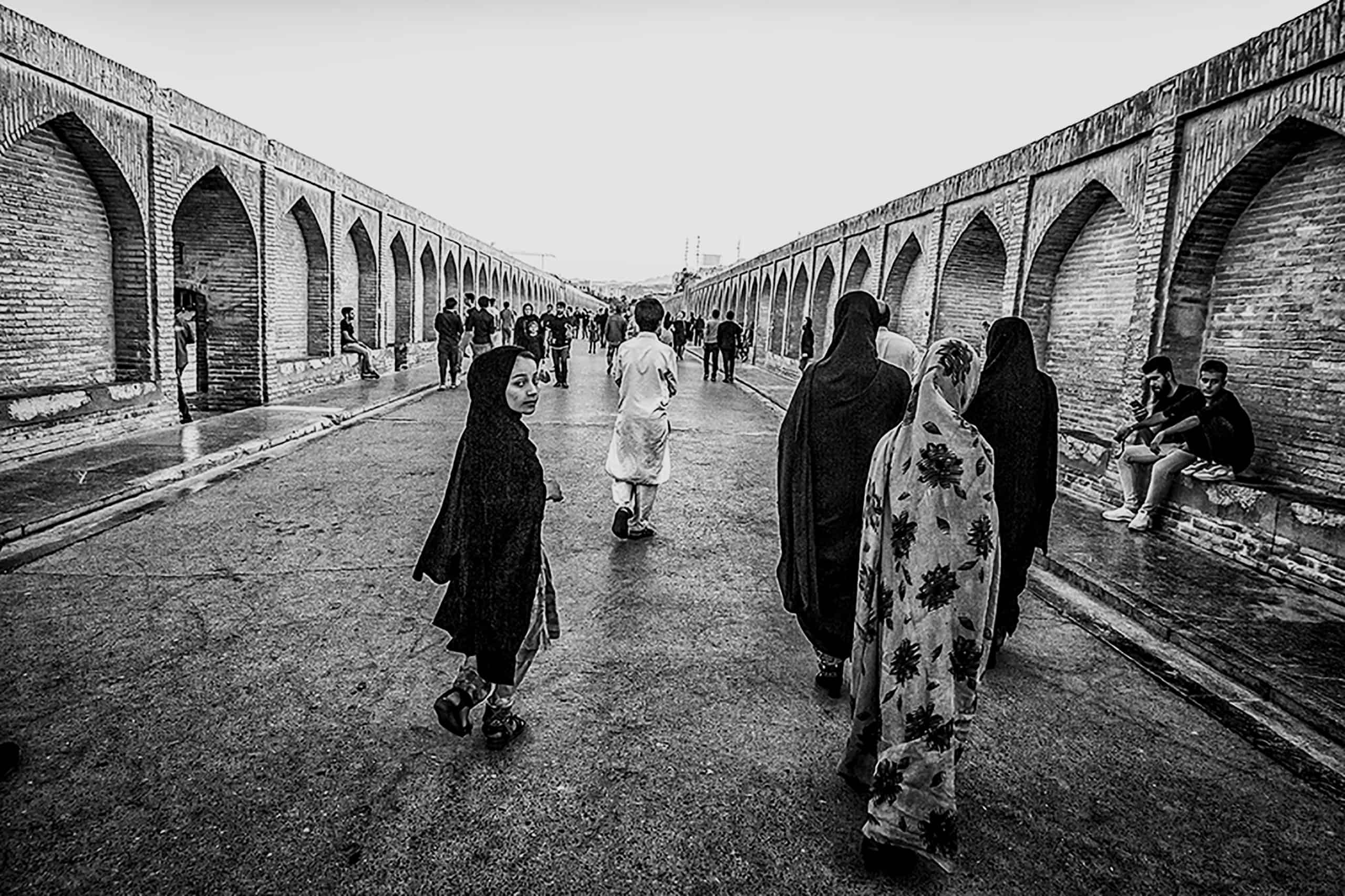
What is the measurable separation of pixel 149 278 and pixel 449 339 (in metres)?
7.39

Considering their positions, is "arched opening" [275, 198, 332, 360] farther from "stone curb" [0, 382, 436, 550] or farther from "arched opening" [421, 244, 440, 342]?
"arched opening" [421, 244, 440, 342]

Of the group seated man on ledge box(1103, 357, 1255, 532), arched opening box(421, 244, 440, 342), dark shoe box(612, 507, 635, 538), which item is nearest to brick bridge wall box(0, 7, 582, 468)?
dark shoe box(612, 507, 635, 538)

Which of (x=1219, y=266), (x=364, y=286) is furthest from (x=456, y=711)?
(x=364, y=286)

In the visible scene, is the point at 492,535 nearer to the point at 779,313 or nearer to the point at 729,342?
the point at 729,342

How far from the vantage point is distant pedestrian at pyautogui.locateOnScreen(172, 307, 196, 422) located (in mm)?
10555

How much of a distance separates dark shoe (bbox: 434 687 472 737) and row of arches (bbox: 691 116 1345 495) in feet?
20.4

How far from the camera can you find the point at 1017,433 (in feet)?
12.5

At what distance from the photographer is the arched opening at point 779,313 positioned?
2561cm

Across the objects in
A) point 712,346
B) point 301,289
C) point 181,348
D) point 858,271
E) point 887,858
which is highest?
point 858,271

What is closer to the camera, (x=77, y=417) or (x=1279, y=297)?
(x=1279, y=297)

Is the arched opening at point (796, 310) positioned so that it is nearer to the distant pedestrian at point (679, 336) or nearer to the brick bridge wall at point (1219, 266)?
the distant pedestrian at point (679, 336)

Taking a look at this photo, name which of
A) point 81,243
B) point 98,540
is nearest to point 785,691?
point 98,540

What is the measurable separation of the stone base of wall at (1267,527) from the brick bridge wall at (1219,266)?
0.01 metres

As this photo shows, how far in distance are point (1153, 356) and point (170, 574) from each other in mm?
A: 7838
